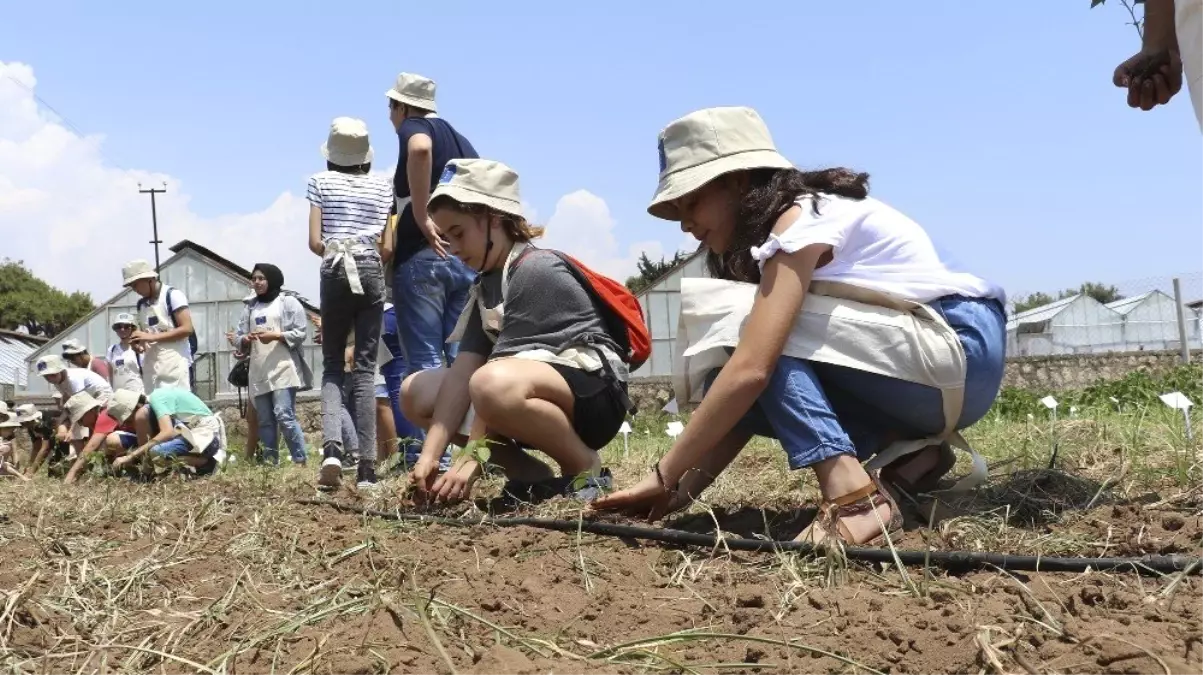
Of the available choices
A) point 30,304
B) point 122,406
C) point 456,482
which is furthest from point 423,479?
point 30,304

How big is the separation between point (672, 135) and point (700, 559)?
0.95 metres

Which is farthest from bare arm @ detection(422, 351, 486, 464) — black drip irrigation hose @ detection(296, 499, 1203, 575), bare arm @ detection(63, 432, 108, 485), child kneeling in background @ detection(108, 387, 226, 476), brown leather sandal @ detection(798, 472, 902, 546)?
child kneeling in background @ detection(108, 387, 226, 476)

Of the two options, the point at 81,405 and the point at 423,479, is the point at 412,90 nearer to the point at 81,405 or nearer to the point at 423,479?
the point at 423,479

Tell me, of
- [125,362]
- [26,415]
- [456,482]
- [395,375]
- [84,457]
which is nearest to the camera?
[456,482]

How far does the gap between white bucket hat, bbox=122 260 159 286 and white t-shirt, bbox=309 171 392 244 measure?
280 cm


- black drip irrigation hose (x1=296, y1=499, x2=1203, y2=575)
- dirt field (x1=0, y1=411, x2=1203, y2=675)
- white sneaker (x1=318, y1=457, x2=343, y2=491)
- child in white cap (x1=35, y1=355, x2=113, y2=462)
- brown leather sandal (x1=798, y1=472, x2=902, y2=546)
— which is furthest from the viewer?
child in white cap (x1=35, y1=355, x2=113, y2=462)

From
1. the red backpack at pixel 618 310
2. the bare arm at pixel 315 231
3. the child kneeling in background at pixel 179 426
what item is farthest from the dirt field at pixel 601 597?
the child kneeling in background at pixel 179 426

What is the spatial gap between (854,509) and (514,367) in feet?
3.88

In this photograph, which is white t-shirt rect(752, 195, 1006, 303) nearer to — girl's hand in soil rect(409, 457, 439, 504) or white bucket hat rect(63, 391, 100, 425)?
girl's hand in soil rect(409, 457, 439, 504)

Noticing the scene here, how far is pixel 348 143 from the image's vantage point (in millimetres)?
5133

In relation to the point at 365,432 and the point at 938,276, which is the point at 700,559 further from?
the point at 365,432

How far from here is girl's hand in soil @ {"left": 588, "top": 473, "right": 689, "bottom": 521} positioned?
2.46 metres

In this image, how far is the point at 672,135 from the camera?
2.56m

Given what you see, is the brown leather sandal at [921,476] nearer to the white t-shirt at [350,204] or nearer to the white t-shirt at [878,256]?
the white t-shirt at [878,256]
